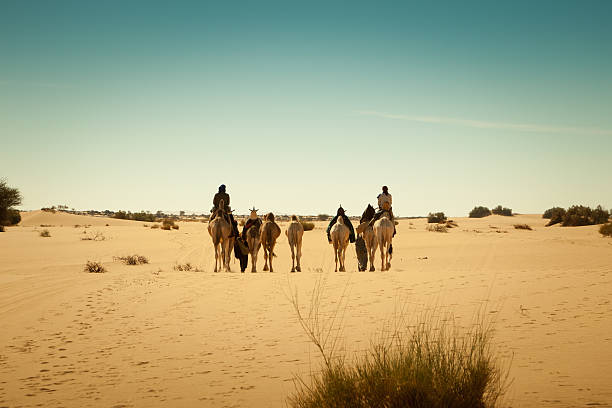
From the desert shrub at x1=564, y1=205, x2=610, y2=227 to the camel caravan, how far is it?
1378 inches

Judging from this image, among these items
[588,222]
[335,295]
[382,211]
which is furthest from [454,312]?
[588,222]

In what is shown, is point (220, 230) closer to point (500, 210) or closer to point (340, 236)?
point (340, 236)

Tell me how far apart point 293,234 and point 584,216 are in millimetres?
37814

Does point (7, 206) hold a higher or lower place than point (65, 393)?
higher

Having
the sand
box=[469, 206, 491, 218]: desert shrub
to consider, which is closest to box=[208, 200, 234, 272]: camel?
the sand

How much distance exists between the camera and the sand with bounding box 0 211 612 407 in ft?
18.8

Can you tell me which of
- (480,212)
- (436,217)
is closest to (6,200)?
(436,217)

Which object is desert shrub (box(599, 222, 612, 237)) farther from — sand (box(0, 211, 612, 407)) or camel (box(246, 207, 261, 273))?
camel (box(246, 207, 261, 273))

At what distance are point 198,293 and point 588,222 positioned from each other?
147 ft

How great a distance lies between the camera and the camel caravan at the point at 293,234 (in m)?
19.0

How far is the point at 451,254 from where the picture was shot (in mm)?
26156

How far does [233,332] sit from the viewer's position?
852cm

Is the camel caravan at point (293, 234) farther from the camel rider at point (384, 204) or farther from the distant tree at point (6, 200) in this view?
the distant tree at point (6, 200)

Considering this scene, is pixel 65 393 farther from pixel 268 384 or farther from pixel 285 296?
pixel 285 296
